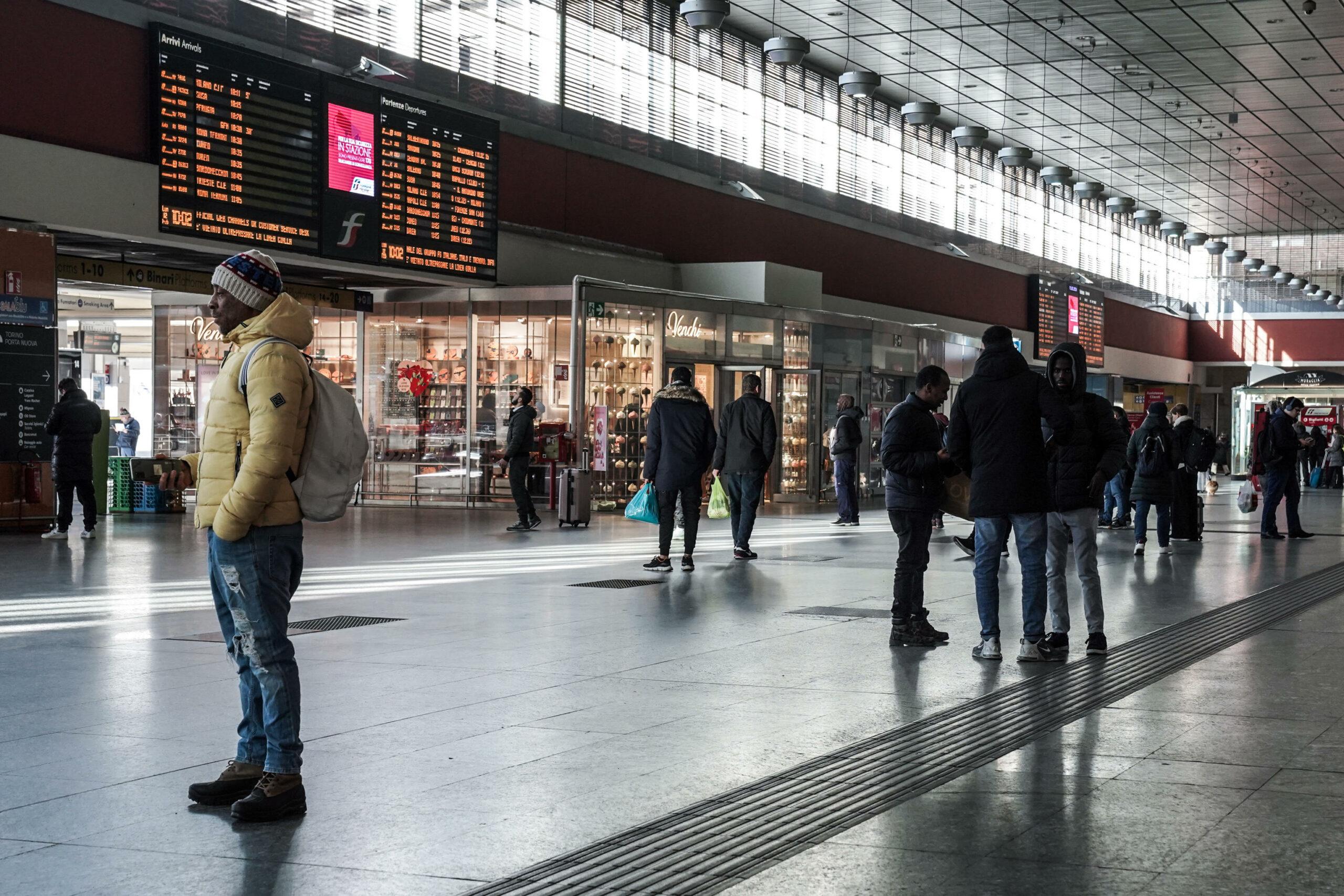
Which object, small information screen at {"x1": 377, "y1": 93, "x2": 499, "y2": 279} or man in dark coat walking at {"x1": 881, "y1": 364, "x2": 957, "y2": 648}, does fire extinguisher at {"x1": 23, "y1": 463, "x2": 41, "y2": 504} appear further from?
man in dark coat walking at {"x1": 881, "y1": 364, "x2": 957, "y2": 648}

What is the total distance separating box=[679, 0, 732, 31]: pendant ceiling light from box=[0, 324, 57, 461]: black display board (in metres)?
7.24

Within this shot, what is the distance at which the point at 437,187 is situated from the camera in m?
18.8

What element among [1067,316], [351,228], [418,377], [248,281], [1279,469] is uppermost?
[1067,316]

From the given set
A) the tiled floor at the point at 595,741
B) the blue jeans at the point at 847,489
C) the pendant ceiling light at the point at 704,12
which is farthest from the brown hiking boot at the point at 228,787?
the blue jeans at the point at 847,489

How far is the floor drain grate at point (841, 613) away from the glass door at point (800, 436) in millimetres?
13582

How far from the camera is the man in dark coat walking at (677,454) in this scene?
12570 mm

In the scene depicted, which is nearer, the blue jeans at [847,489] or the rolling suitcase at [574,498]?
the rolling suitcase at [574,498]

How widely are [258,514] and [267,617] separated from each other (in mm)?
327

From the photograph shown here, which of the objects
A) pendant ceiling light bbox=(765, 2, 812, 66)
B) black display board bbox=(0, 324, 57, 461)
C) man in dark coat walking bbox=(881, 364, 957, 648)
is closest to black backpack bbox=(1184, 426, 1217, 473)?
pendant ceiling light bbox=(765, 2, 812, 66)

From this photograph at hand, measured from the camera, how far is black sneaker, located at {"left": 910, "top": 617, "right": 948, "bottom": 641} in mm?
8328

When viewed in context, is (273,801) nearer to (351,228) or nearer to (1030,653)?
(1030,653)

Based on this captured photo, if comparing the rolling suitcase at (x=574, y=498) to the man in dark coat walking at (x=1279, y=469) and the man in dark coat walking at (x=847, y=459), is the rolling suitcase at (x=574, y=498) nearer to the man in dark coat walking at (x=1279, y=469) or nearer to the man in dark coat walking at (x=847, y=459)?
the man in dark coat walking at (x=847, y=459)

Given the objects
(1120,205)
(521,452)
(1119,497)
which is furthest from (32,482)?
(1120,205)

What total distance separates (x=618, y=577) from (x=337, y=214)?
23.7 ft
